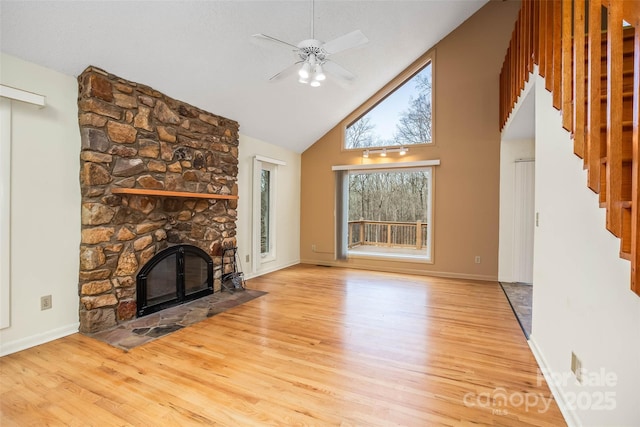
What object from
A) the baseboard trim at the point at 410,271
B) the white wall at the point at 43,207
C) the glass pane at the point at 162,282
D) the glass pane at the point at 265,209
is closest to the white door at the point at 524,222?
the baseboard trim at the point at 410,271

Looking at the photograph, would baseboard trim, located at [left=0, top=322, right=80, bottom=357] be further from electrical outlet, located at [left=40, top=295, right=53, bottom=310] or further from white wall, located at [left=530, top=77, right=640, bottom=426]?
white wall, located at [left=530, top=77, right=640, bottom=426]

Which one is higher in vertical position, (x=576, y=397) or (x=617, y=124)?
(x=617, y=124)

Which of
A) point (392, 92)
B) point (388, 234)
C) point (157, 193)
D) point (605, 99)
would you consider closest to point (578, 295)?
point (605, 99)

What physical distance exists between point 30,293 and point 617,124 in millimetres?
4001

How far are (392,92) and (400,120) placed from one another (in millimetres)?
561

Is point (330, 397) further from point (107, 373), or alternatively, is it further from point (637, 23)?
point (637, 23)

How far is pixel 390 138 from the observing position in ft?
18.7

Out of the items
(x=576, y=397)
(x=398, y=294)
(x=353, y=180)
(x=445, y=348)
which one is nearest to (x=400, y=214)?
(x=353, y=180)

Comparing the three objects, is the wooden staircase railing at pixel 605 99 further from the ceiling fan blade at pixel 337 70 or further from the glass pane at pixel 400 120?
the glass pane at pixel 400 120

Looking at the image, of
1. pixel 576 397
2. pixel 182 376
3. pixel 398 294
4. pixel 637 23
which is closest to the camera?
pixel 637 23

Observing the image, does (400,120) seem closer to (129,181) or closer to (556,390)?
(129,181)

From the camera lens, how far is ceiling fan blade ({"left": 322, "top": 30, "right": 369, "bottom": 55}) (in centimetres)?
230

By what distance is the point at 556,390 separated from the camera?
187 centimetres

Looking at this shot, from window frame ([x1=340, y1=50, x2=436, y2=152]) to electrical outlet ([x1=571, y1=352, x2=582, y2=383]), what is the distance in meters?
4.20
